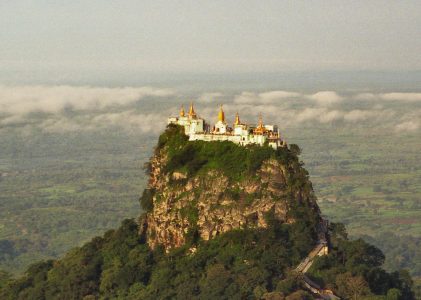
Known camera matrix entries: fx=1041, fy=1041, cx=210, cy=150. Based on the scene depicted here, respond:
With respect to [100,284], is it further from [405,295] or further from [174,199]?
[405,295]

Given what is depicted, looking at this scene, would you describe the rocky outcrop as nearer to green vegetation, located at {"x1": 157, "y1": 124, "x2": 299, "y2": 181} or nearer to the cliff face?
the cliff face

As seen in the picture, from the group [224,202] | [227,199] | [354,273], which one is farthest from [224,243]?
[354,273]

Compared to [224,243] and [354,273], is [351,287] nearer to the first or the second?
[354,273]

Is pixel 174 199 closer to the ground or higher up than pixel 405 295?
higher up

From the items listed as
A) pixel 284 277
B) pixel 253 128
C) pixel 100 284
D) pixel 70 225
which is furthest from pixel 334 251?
pixel 70 225

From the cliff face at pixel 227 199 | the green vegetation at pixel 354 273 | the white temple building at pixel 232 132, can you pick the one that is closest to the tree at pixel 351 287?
the green vegetation at pixel 354 273

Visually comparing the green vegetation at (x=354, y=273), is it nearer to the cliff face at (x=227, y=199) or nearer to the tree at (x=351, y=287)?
the tree at (x=351, y=287)

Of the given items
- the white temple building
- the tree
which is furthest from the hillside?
the white temple building
